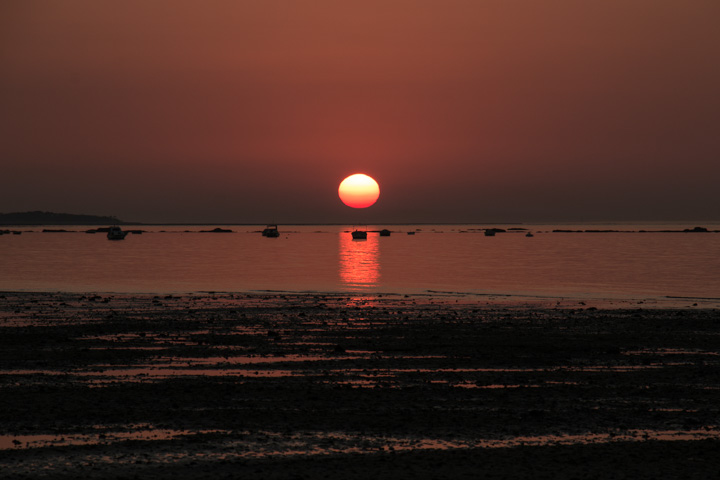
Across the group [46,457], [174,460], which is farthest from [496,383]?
[46,457]

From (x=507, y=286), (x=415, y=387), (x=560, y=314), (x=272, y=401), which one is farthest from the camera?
(x=507, y=286)

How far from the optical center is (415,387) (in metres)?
17.3

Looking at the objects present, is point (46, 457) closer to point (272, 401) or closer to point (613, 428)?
point (272, 401)

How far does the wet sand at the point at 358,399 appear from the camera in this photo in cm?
1162

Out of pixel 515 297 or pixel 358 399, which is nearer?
pixel 358 399

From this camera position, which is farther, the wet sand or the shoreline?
the shoreline

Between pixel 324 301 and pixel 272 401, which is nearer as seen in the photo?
pixel 272 401

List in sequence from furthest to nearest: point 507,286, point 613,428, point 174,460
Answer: point 507,286 → point 613,428 → point 174,460

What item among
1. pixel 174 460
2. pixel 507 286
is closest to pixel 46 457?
pixel 174 460

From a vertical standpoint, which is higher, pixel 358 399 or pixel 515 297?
pixel 358 399

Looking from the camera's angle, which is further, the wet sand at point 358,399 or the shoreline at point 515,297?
the shoreline at point 515,297

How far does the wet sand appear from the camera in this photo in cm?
1162

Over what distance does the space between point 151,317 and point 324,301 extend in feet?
39.4

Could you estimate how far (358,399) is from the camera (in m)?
15.9
